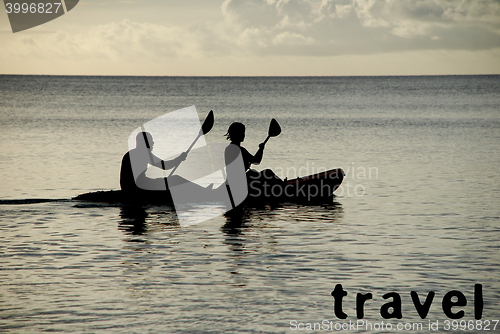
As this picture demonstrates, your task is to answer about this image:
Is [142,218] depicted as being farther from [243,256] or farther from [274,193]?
[243,256]

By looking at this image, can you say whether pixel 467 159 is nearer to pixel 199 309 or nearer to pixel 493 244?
pixel 493 244

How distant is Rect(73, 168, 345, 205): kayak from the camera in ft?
46.0

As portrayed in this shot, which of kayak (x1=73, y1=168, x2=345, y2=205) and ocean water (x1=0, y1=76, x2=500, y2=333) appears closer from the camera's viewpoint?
ocean water (x1=0, y1=76, x2=500, y2=333)

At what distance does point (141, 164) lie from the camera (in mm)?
13445

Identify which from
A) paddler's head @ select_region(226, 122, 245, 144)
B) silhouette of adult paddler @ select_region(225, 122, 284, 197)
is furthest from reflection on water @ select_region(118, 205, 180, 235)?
paddler's head @ select_region(226, 122, 245, 144)

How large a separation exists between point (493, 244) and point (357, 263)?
2.94 m

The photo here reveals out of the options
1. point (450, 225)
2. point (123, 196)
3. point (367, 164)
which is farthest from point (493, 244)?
point (367, 164)

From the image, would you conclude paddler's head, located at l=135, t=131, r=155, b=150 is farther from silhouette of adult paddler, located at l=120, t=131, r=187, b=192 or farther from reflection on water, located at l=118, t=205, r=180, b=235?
reflection on water, located at l=118, t=205, r=180, b=235

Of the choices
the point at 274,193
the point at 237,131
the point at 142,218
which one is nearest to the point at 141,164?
the point at 142,218

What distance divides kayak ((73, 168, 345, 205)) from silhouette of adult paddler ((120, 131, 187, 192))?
0.17 metres

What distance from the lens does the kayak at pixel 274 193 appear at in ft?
46.0

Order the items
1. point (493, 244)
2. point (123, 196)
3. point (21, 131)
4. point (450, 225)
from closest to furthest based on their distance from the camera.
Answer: point (493, 244), point (450, 225), point (123, 196), point (21, 131)

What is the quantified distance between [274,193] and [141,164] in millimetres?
3107

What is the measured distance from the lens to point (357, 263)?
Answer: 9.42m
